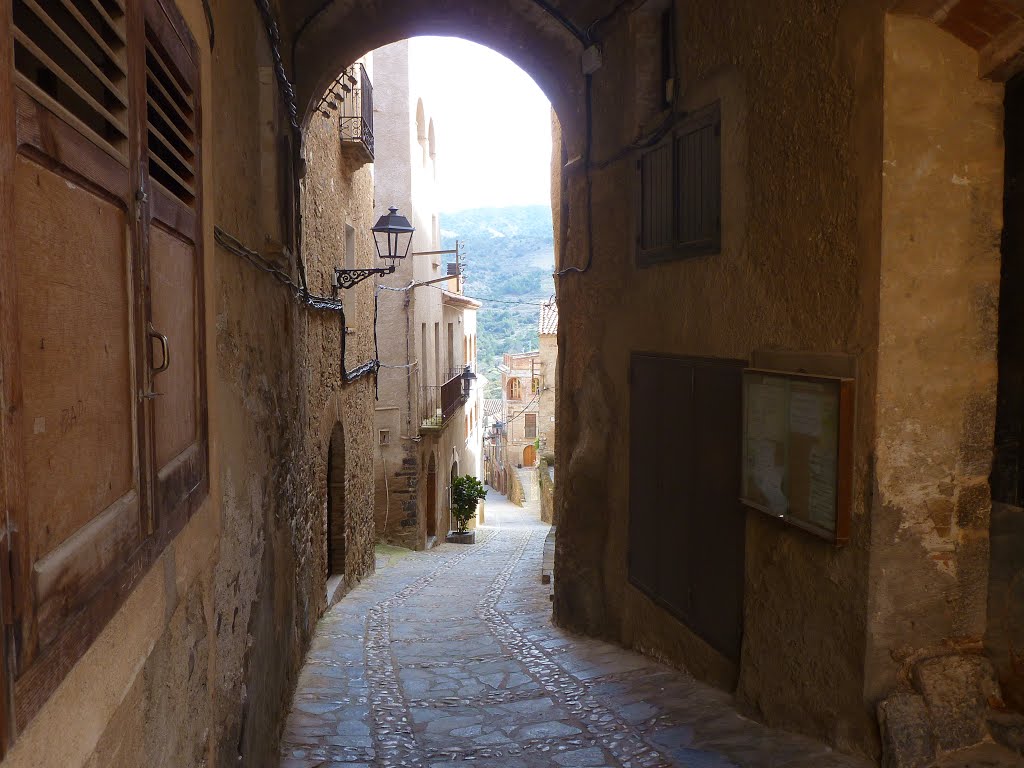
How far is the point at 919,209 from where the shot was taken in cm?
337

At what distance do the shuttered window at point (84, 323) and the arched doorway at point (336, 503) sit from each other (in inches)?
315

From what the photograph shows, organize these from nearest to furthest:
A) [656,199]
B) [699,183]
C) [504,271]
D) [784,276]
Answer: [784,276]
[699,183]
[656,199]
[504,271]

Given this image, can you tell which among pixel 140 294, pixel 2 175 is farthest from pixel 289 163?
pixel 2 175

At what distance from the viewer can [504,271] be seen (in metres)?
103

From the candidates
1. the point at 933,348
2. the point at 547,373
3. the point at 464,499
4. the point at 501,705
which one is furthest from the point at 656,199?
the point at 547,373

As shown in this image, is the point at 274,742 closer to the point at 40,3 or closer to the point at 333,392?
the point at 40,3

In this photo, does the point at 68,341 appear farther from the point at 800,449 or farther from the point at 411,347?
the point at 411,347

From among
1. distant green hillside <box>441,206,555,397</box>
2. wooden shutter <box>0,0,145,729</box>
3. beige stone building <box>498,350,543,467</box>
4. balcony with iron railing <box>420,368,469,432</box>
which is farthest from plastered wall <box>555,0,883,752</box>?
distant green hillside <box>441,206,555,397</box>

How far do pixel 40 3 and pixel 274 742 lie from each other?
3.82 m

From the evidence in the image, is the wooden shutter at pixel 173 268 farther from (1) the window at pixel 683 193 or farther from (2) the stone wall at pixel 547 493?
(2) the stone wall at pixel 547 493

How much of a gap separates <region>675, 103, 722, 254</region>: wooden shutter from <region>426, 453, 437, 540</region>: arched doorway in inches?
509

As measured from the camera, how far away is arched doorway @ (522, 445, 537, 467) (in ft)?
160

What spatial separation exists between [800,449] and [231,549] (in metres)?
2.48

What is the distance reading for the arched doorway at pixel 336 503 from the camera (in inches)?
400
